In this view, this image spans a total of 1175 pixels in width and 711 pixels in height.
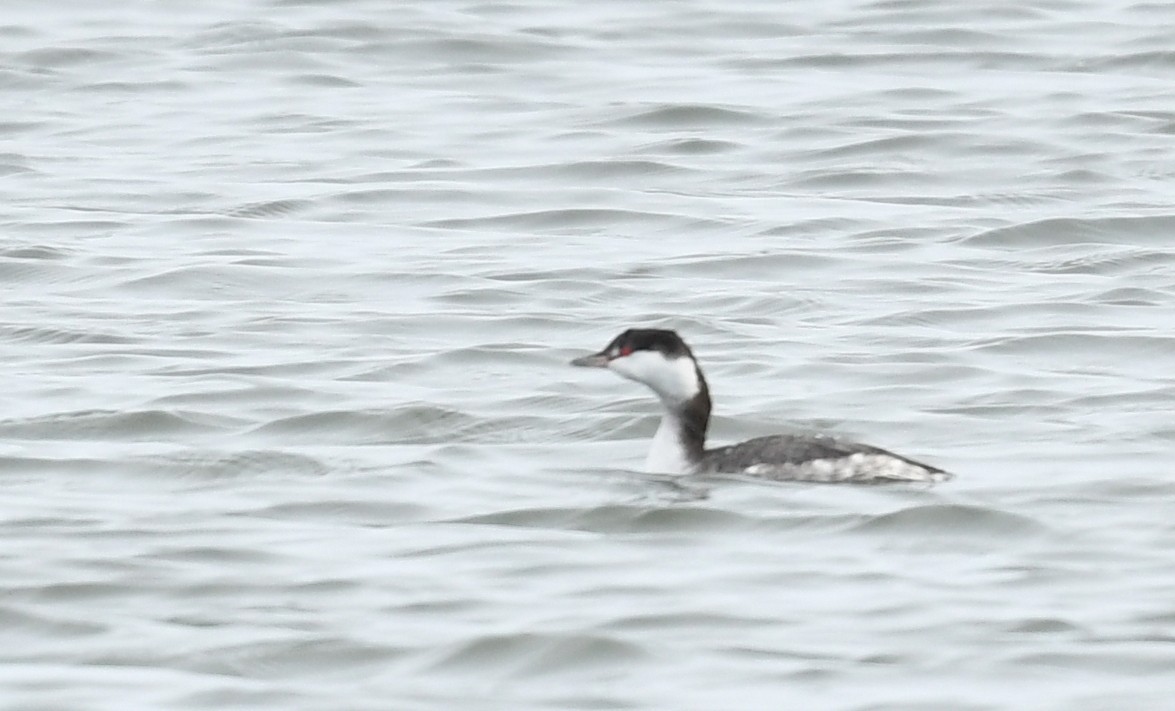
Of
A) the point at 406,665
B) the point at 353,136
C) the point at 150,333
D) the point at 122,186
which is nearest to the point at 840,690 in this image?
the point at 406,665

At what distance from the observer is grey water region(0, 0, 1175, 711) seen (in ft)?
31.1

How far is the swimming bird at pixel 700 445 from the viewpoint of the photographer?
11.6m

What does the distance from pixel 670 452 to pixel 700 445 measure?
14cm

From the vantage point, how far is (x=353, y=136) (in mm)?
23312

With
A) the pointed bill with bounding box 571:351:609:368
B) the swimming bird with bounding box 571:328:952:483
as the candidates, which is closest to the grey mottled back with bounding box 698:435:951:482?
the swimming bird with bounding box 571:328:952:483

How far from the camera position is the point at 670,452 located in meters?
12.0

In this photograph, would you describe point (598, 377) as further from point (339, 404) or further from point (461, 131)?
point (461, 131)

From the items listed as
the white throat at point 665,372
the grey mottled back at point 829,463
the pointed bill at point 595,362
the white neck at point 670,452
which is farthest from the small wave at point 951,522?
the pointed bill at point 595,362

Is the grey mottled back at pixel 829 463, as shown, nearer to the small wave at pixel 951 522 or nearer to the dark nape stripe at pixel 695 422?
the dark nape stripe at pixel 695 422

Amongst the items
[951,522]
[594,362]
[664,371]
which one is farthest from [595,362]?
[951,522]

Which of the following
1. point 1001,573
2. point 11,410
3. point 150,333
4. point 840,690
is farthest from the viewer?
point 150,333

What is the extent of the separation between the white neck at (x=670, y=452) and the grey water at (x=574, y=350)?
0.38 feet

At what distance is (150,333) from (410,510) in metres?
4.85

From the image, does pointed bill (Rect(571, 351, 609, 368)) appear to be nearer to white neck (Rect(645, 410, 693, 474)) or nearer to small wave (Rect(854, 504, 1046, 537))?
white neck (Rect(645, 410, 693, 474))
